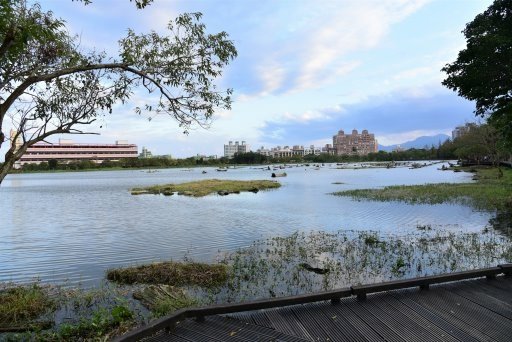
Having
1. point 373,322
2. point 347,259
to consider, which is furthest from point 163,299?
point 347,259

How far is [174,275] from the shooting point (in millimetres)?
13242

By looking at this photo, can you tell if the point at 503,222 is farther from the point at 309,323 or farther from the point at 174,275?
the point at 309,323

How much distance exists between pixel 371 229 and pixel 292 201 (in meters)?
17.9

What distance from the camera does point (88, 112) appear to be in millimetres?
8922

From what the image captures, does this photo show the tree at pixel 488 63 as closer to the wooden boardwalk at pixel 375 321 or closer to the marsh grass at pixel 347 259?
the marsh grass at pixel 347 259

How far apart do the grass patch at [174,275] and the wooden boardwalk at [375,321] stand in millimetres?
5577

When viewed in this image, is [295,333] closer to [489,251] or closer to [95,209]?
[489,251]

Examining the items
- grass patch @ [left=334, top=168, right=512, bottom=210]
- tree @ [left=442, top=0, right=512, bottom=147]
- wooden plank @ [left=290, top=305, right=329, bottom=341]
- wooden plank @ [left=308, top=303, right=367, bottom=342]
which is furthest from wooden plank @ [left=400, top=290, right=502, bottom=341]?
grass patch @ [left=334, top=168, right=512, bottom=210]

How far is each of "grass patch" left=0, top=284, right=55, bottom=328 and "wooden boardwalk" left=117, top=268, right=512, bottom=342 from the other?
17.8ft

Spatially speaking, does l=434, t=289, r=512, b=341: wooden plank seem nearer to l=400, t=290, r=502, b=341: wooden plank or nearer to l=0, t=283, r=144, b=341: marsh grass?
l=400, t=290, r=502, b=341: wooden plank

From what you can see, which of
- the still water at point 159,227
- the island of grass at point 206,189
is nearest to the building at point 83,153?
the island of grass at point 206,189

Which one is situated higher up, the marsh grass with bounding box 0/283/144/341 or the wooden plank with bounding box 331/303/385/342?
the wooden plank with bounding box 331/303/385/342

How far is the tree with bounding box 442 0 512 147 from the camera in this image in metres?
20.0

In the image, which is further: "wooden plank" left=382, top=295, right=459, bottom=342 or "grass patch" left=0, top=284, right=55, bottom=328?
"grass patch" left=0, top=284, right=55, bottom=328
